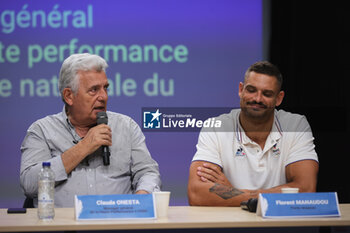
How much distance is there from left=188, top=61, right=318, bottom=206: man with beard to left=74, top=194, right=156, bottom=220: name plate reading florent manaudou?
0.77 m

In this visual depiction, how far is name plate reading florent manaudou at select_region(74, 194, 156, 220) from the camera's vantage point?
7.16 feet

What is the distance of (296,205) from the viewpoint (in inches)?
89.9

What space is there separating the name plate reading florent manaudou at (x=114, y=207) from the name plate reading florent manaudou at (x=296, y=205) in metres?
0.48

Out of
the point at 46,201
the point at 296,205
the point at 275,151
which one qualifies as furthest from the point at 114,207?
the point at 275,151

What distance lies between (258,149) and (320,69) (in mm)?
1095

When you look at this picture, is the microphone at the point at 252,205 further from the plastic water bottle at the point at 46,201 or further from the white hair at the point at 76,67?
the white hair at the point at 76,67

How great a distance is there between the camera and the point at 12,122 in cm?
386

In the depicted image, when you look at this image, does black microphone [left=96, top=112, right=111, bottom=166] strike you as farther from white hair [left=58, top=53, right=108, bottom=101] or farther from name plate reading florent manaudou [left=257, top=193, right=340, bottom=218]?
name plate reading florent manaudou [left=257, top=193, right=340, bottom=218]

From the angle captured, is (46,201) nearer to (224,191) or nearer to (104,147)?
(104,147)

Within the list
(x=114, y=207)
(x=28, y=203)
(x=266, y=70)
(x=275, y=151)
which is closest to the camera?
(x=114, y=207)

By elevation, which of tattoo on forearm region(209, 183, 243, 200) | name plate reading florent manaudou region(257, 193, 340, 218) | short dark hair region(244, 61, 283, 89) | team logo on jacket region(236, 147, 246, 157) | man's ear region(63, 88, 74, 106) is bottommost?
tattoo on forearm region(209, 183, 243, 200)

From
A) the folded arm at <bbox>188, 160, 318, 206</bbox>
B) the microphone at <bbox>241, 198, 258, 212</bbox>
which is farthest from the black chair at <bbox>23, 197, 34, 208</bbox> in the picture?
the microphone at <bbox>241, 198, 258, 212</bbox>

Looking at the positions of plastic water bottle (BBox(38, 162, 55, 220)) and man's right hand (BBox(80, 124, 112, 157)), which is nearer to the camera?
plastic water bottle (BBox(38, 162, 55, 220))

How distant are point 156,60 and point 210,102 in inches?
20.1
